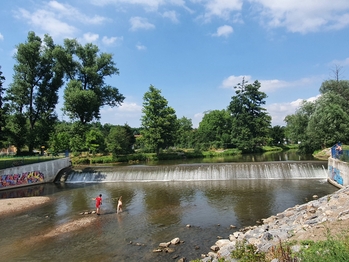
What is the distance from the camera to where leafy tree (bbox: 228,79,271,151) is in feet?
228

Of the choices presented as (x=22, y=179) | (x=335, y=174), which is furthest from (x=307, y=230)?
(x=22, y=179)

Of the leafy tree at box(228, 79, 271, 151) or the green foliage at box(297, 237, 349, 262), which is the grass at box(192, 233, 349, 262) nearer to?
the green foliage at box(297, 237, 349, 262)

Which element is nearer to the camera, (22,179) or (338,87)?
(22,179)

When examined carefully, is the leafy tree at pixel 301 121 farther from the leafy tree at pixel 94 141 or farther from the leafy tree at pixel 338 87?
the leafy tree at pixel 94 141

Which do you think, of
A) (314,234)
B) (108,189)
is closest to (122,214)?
(108,189)

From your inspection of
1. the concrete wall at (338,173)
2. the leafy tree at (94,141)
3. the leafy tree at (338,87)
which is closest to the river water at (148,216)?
the concrete wall at (338,173)

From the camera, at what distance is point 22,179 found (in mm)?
32625

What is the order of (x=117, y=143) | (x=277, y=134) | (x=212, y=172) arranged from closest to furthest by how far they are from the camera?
(x=212, y=172) → (x=117, y=143) → (x=277, y=134)

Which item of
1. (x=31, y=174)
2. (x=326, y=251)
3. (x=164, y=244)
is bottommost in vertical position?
(x=164, y=244)

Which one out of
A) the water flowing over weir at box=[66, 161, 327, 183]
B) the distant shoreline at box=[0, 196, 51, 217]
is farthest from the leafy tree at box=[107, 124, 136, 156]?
the distant shoreline at box=[0, 196, 51, 217]

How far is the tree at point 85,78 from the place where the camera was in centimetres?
4988

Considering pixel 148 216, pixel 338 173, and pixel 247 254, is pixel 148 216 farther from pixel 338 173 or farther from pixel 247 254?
pixel 338 173

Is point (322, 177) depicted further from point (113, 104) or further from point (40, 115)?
point (40, 115)

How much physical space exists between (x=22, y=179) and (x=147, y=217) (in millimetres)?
22555
